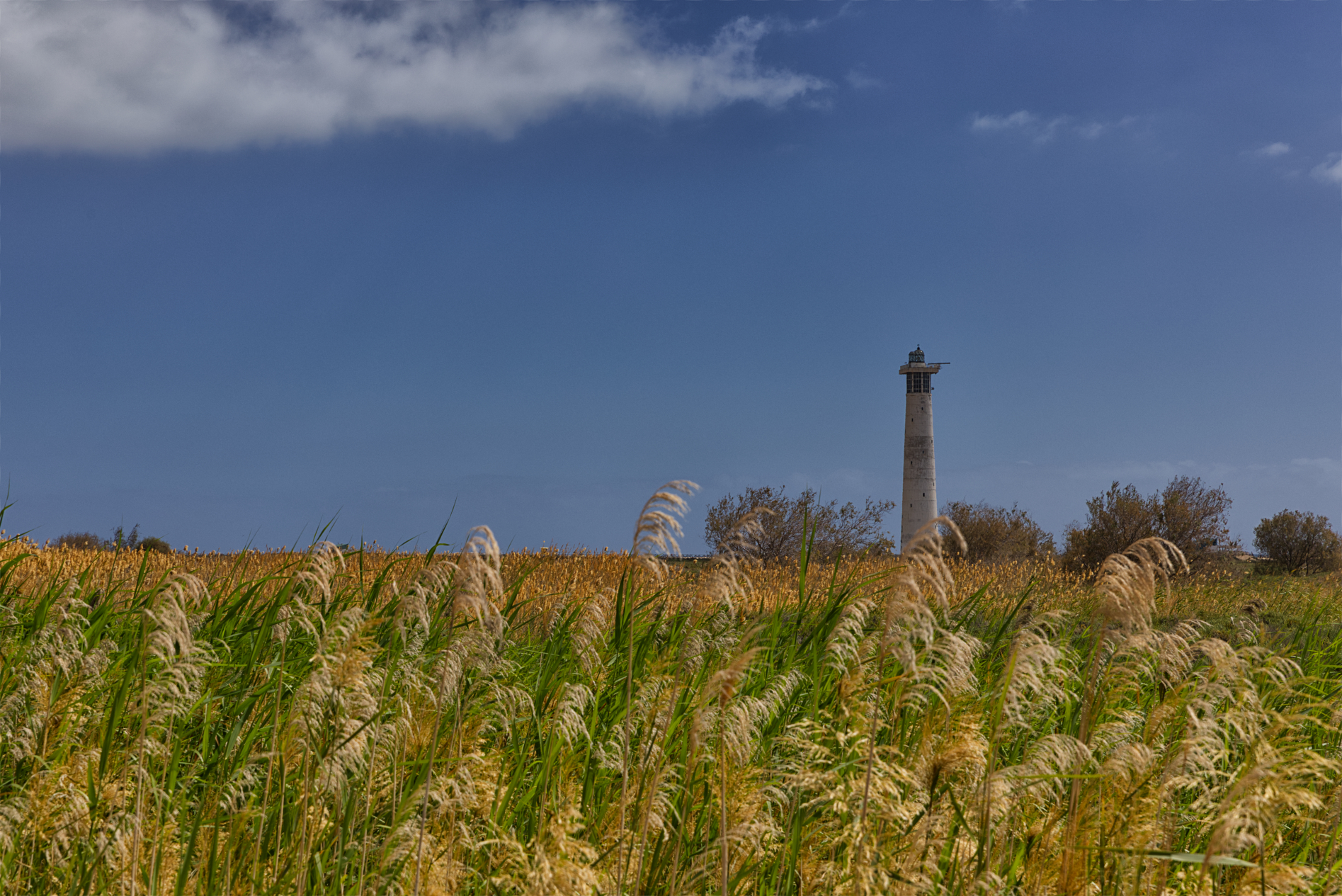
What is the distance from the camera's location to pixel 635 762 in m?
4.08

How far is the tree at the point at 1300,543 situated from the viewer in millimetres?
27797

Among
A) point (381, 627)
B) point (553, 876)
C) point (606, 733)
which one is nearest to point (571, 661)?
point (606, 733)

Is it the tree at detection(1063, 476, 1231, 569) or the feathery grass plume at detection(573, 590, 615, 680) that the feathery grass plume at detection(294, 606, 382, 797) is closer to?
the feathery grass plume at detection(573, 590, 615, 680)

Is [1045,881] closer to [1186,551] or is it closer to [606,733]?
[606,733]

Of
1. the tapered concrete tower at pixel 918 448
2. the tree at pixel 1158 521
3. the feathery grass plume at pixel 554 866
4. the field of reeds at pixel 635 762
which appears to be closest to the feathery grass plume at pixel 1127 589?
the field of reeds at pixel 635 762

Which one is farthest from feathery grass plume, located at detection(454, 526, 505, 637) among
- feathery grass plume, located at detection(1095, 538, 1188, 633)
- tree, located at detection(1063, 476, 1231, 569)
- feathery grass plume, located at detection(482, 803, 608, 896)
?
tree, located at detection(1063, 476, 1231, 569)

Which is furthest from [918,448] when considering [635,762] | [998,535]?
[635,762]

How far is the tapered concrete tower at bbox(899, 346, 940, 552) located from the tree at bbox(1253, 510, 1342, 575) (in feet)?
39.2

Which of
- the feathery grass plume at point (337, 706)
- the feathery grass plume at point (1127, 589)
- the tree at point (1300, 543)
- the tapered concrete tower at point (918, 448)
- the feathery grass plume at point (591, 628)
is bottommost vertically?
the feathery grass plume at point (337, 706)

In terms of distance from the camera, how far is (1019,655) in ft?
9.06

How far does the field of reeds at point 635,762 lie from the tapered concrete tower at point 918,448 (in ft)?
109

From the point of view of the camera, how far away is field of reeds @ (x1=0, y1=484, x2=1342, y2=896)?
9.40ft

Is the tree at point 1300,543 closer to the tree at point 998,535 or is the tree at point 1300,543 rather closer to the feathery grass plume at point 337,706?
the tree at point 998,535

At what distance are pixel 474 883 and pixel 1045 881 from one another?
2.16 metres
